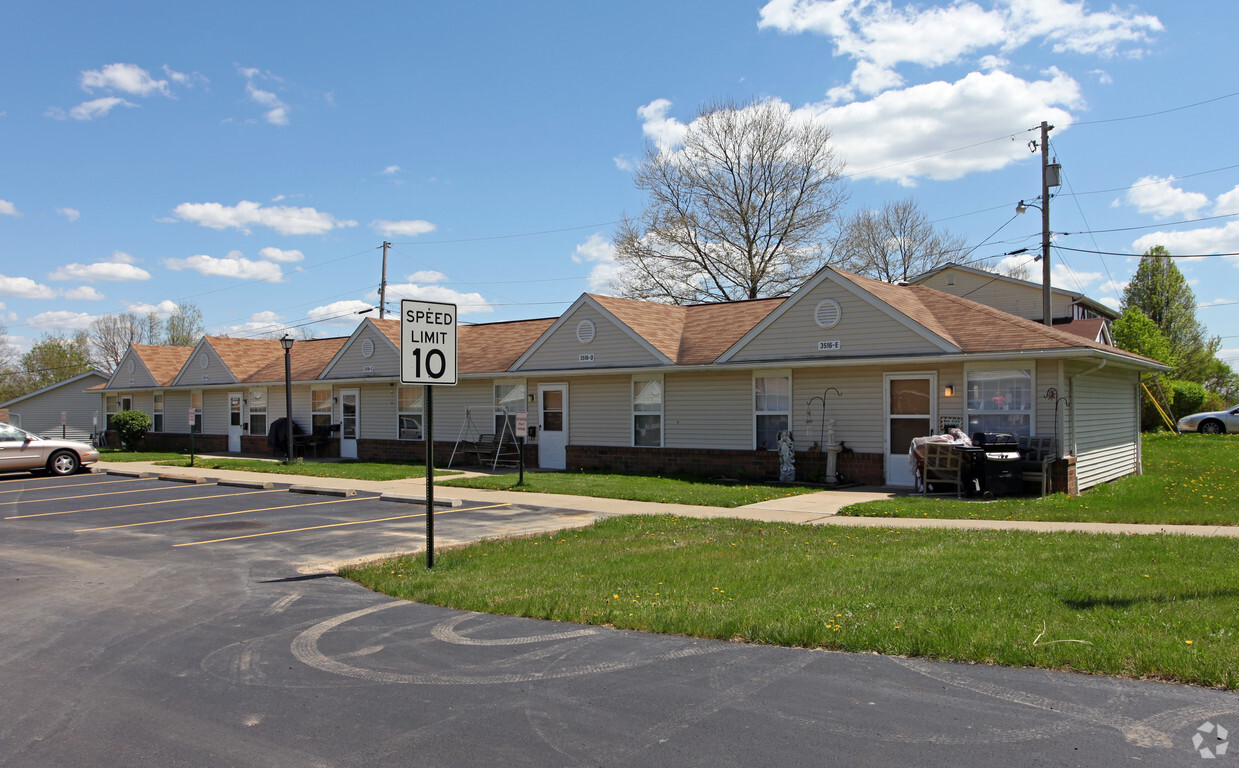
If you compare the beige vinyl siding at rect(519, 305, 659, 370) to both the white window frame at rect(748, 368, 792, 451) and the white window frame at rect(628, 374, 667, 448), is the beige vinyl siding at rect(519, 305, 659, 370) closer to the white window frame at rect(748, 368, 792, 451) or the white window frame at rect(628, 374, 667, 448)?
the white window frame at rect(628, 374, 667, 448)

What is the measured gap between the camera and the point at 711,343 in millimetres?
21875

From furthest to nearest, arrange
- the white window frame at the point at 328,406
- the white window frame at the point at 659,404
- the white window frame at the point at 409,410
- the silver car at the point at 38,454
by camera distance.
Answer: the white window frame at the point at 328,406 < the white window frame at the point at 409,410 < the silver car at the point at 38,454 < the white window frame at the point at 659,404

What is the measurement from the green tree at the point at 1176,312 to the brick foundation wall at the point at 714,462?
44694 millimetres

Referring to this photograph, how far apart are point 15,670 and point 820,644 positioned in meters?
5.79

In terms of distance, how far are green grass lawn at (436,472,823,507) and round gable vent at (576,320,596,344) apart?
3.60 metres

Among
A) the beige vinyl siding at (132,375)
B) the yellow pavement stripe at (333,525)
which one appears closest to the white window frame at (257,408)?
the beige vinyl siding at (132,375)

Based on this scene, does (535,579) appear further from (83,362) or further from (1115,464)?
(83,362)

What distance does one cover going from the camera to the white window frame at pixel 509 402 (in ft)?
81.1

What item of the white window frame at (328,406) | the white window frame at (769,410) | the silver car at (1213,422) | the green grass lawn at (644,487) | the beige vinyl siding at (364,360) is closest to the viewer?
the green grass lawn at (644,487)

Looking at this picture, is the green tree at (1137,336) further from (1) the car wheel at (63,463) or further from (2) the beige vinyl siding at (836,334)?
(1) the car wheel at (63,463)

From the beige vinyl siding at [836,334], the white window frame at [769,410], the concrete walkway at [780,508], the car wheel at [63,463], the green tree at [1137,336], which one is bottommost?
the concrete walkway at [780,508]

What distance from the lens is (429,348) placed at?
9.38 meters

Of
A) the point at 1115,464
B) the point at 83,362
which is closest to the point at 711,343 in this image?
the point at 1115,464

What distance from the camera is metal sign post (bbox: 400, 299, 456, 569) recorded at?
918 centimetres
